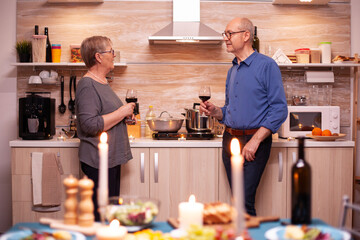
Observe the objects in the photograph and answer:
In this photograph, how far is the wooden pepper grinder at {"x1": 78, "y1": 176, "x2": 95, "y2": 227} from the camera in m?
1.26

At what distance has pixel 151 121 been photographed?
329cm

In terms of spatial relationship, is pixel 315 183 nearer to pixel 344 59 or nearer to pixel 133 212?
pixel 344 59

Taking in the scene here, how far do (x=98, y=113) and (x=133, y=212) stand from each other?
45.8 inches

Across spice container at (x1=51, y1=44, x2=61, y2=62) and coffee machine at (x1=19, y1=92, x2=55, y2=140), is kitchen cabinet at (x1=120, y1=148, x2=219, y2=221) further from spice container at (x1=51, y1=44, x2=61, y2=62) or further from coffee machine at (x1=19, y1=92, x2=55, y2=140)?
spice container at (x1=51, y1=44, x2=61, y2=62)

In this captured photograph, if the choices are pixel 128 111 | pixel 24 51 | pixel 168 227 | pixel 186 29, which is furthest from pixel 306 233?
pixel 24 51

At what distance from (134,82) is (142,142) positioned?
813mm

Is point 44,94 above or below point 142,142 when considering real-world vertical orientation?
above

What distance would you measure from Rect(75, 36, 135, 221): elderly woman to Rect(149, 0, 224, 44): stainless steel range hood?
921 millimetres

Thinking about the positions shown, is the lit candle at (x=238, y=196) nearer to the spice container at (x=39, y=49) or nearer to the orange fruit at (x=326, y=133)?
the orange fruit at (x=326, y=133)

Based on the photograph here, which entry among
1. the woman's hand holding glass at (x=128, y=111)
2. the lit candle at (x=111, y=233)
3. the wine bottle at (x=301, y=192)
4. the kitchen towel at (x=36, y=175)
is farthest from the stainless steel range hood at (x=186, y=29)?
the lit candle at (x=111, y=233)

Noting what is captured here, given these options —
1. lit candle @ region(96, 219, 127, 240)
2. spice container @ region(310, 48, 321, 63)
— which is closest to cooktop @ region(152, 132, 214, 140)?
spice container @ region(310, 48, 321, 63)

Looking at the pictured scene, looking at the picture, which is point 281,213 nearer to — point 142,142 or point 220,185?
point 220,185

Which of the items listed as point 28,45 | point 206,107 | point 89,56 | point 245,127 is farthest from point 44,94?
point 245,127

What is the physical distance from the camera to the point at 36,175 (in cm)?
312
